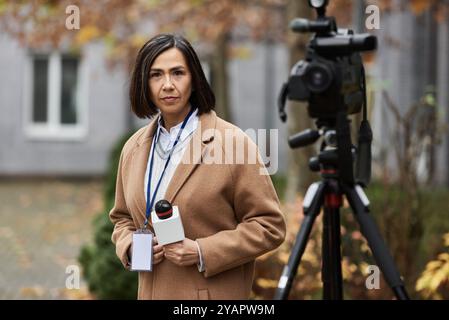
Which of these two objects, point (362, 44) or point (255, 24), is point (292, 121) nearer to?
point (362, 44)

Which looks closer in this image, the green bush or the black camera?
the black camera

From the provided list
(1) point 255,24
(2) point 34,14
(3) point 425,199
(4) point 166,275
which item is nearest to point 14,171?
(1) point 255,24

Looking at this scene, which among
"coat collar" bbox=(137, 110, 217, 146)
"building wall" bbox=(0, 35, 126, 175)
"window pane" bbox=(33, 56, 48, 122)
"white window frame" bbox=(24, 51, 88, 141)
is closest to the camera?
"coat collar" bbox=(137, 110, 217, 146)

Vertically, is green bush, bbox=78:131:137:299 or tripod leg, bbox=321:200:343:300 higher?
tripod leg, bbox=321:200:343:300

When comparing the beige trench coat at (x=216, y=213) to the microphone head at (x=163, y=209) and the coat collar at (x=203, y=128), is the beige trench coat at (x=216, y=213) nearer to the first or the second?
the coat collar at (x=203, y=128)

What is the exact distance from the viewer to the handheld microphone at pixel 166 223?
9.77 ft

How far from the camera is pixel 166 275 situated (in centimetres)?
315

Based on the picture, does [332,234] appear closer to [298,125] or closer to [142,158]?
[142,158]

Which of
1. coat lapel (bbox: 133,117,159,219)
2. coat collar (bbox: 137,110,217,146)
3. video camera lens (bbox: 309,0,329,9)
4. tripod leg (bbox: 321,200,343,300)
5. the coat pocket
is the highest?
video camera lens (bbox: 309,0,329,9)

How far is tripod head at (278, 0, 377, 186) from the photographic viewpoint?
297cm

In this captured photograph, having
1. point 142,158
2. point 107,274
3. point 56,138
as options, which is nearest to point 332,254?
point 142,158

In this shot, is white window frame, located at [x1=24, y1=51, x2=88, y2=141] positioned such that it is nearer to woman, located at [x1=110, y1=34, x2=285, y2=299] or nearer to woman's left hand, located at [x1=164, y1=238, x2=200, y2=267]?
woman, located at [x1=110, y1=34, x2=285, y2=299]

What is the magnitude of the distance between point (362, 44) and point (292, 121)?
24.0ft

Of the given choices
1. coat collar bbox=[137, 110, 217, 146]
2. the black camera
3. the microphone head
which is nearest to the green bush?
coat collar bbox=[137, 110, 217, 146]
